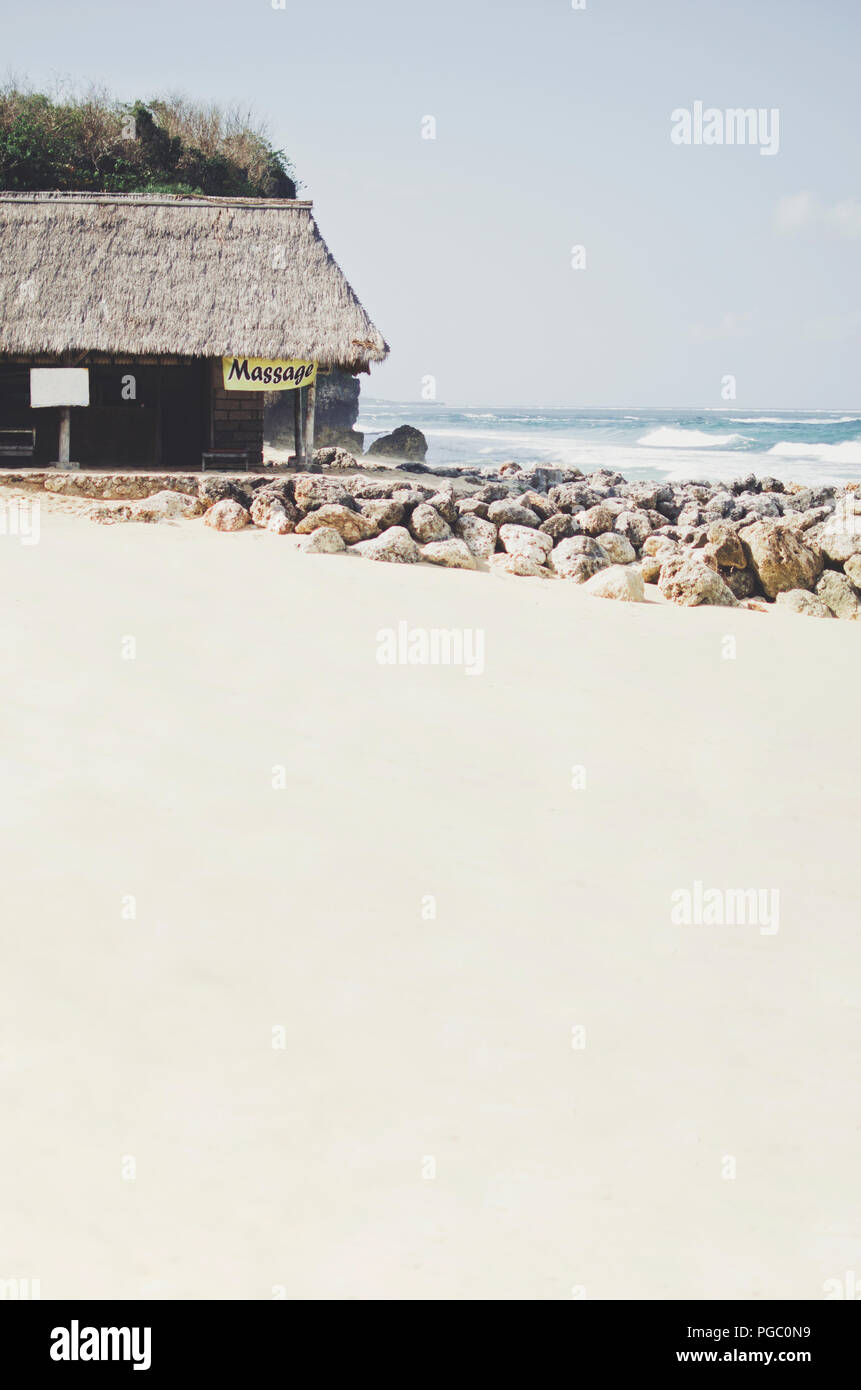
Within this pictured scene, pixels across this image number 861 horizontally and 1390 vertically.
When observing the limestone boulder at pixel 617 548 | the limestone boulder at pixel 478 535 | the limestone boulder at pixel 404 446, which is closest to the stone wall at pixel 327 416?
the limestone boulder at pixel 404 446

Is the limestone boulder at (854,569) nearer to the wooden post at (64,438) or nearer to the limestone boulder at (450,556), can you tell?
the limestone boulder at (450,556)

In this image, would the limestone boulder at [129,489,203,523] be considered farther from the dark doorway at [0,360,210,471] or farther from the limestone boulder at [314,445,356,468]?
the limestone boulder at [314,445,356,468]

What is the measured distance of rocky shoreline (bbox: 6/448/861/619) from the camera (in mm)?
12023

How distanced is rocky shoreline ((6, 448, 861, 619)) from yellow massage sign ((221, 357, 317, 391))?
6.40 feet

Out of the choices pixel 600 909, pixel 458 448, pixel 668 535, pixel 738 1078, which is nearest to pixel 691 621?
pixel 668 535

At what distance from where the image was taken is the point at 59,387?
15.8 m

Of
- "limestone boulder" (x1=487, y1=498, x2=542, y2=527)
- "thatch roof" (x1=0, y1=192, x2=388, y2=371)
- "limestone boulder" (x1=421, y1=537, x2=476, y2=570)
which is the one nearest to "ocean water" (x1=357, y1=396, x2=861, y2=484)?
"thatch roof" (x1=0, y1=192, x2=388, y2=371)

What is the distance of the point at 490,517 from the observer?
13.8 meters

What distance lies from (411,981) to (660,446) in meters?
46.2

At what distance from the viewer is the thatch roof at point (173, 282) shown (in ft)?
51.6

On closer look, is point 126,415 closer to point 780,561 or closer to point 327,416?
point 780,561

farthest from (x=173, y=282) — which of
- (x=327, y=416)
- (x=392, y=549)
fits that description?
(x=327, y=416)

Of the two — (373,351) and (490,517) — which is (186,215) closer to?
(373,351)

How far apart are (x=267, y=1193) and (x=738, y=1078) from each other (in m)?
1.69
